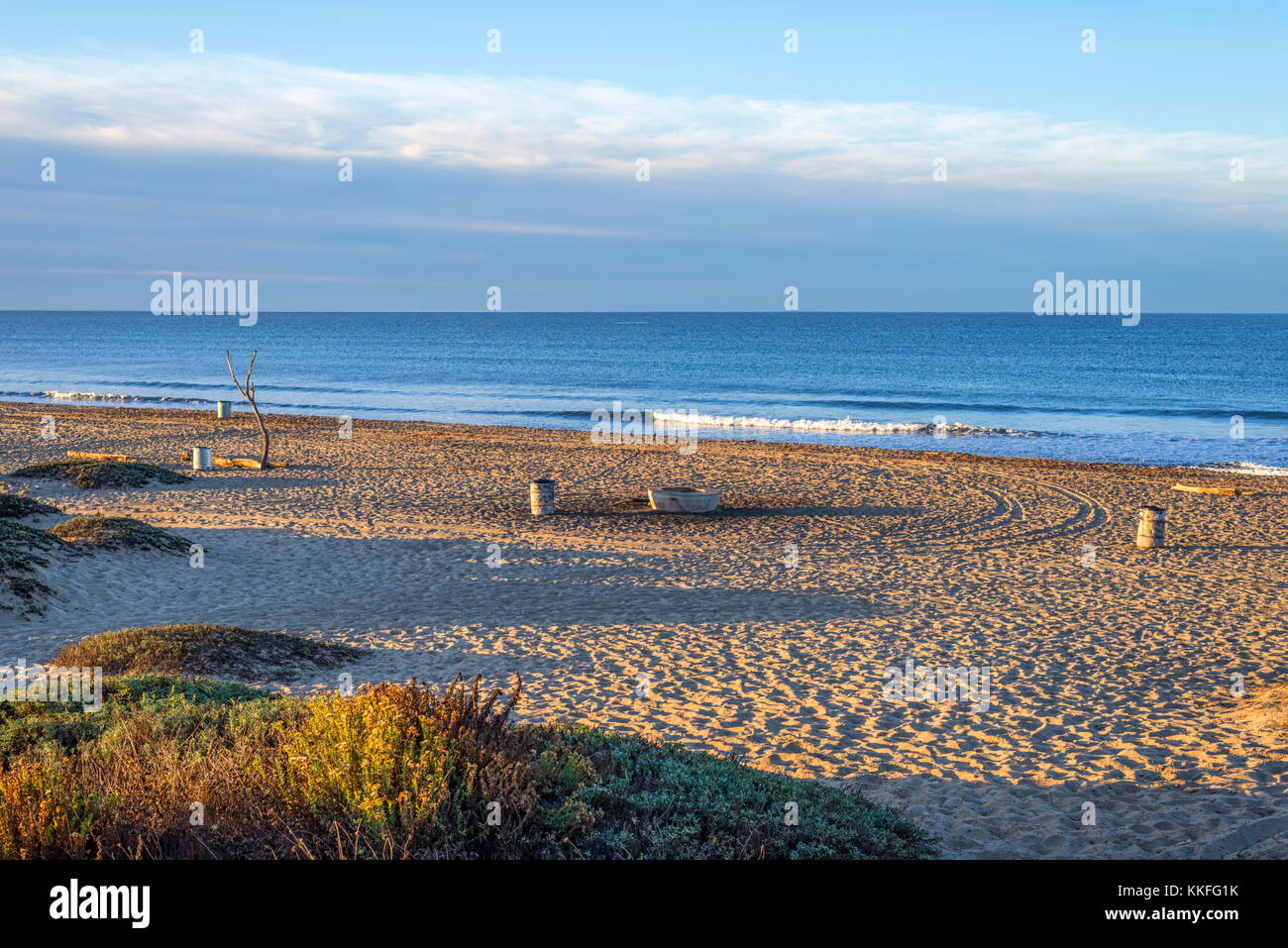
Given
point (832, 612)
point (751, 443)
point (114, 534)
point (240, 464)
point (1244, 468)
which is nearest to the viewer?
point (832, 612)

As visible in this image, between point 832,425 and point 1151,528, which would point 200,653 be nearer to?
point 1151,528

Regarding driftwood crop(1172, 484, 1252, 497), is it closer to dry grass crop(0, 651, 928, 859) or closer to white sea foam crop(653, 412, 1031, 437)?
white sea foam crop(653, 412, 1031, 437)

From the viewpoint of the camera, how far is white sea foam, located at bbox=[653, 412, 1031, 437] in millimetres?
37250

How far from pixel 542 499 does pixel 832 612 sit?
7.87 m

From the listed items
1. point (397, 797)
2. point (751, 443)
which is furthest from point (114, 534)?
point (751, 443)

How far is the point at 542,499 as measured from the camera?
60.7ft

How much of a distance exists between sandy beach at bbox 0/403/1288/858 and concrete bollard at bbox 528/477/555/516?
45 centimetres

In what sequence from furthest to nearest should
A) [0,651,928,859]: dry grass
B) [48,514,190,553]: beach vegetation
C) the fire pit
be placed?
the fire pit < [48,514,190,553]: beach vegetation < [0,651,928,859]: dry grass

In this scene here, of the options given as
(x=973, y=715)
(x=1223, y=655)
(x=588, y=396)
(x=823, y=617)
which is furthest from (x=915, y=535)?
(x=588, y=396)

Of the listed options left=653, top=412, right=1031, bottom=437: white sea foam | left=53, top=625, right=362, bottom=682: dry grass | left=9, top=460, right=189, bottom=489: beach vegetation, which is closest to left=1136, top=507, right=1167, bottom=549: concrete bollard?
left=53, top=625, right=362, bottom=682: dry grass

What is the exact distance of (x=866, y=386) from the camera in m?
58.2

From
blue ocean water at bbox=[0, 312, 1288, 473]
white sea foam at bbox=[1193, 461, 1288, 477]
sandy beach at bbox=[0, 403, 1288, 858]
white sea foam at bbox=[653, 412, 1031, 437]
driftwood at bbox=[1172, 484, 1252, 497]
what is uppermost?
blue ocean water at bbox=[0, 312, 1288, 473]

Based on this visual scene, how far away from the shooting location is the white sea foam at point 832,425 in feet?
122

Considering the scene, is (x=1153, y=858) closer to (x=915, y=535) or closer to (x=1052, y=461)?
(x=915, y=535)
